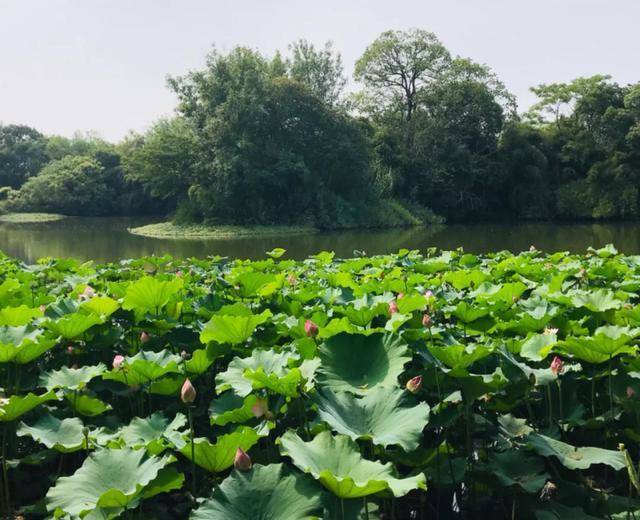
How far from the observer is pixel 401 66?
2959 centimetres

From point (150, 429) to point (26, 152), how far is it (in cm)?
5190

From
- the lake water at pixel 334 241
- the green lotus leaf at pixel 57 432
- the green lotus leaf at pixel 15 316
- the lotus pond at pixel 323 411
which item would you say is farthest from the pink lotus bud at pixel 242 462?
the lake water at pixel 334 241

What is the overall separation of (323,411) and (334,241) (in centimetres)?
1859

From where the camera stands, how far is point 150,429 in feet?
5.39

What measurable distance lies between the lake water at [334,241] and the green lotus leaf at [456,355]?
1417 centimetres

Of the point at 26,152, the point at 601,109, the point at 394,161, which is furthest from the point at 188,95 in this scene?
the point at 26,152

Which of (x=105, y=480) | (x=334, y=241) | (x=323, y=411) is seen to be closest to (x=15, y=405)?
(x=105, y=480)

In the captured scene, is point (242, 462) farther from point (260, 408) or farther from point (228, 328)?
point (228, 328)

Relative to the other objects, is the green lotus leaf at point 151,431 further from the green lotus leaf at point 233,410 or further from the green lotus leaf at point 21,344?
the green lotus leaf at point 21,344

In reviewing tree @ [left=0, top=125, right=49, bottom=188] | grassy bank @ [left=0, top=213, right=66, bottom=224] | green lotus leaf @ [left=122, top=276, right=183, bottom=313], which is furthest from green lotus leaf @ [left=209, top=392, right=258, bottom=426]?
tree @ [left=0, top=125, right=49, bottom=188]

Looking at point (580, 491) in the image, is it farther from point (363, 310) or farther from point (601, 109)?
point (601, 109)

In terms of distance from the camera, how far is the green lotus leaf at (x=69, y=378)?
69.7 inches

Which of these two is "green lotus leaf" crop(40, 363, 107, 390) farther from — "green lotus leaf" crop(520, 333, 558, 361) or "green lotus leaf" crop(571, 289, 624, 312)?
"green lotus leaf" crop(571, 289, 624, 312)

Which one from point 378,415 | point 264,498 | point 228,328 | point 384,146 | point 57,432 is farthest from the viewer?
point 384,146
